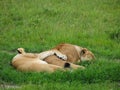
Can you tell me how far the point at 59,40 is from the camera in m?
11.6

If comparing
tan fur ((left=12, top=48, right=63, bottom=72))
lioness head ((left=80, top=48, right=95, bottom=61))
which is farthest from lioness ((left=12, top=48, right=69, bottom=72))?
lioness head ((left=80, top=48, right=95, bottom=61))

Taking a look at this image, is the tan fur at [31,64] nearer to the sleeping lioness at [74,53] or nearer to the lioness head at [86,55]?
the sleeping lioness at [74,53]

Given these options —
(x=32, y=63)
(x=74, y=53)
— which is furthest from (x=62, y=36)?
(x=32, y=63)

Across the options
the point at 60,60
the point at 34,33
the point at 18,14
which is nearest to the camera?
the point at 60,60

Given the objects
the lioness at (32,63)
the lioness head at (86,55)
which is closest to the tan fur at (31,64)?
the lioness at (32,63)

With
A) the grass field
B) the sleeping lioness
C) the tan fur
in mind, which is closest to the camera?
the grass field

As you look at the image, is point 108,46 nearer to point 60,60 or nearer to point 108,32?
point 108,32

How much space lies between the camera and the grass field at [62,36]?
8.12 metres

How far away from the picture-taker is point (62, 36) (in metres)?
11.9

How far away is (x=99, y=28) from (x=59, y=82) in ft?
17.1

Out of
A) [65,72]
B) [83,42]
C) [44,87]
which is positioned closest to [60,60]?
[65,72]

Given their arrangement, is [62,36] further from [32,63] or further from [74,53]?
[32,63]

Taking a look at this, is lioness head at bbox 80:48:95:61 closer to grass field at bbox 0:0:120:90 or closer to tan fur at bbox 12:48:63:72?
grass field at bbox 0:0:120:90

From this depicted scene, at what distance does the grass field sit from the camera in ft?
26.6
